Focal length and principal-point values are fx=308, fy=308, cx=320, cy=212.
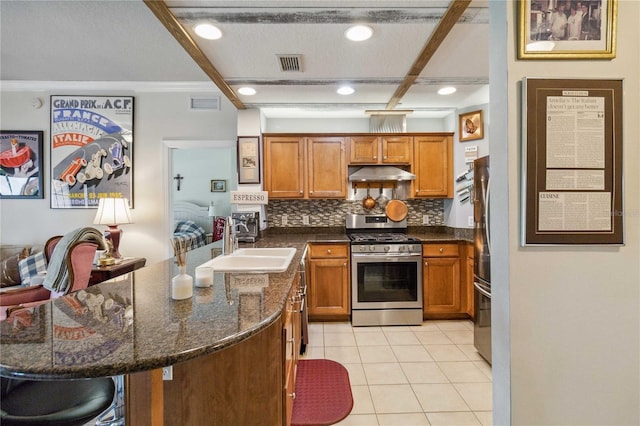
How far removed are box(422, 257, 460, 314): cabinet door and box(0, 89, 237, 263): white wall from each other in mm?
2844

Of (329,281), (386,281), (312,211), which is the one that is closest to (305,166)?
(312,211)

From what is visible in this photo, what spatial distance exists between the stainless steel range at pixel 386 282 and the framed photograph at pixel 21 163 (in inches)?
152

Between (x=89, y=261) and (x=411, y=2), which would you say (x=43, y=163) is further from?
(x=411, y=2)

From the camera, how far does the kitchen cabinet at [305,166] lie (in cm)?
371

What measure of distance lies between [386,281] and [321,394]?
156 centimetres

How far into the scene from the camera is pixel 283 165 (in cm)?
372

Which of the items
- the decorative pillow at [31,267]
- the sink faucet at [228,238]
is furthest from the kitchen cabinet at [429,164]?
the decorative pillow at [31,267]

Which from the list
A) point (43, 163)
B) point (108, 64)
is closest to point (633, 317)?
point (108, 64)

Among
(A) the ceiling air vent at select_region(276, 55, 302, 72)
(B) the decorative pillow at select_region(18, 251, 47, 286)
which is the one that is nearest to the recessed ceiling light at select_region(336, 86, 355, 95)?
(A) the ceiling air vent at select_region(276, 55, 302, 72)

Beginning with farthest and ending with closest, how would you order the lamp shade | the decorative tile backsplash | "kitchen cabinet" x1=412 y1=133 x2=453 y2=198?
1. the decorative tile backsplash
2. "kitchen cabinet" x1=412 y1=133 x2=453 y2=198
3. the lamp shade

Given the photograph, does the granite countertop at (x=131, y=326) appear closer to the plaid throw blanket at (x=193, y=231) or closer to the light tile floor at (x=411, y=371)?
the light tile floor at (x=411, y=371)

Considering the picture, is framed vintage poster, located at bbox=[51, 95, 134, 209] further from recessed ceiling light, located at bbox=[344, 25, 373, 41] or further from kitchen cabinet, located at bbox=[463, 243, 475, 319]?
kitchen cabinet, located at bbox=[463, 243, 475, 319]

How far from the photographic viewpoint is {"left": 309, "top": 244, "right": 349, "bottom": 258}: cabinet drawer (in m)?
3.43

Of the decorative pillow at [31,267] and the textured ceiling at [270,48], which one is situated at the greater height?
the textured ceiling at [270,48]
